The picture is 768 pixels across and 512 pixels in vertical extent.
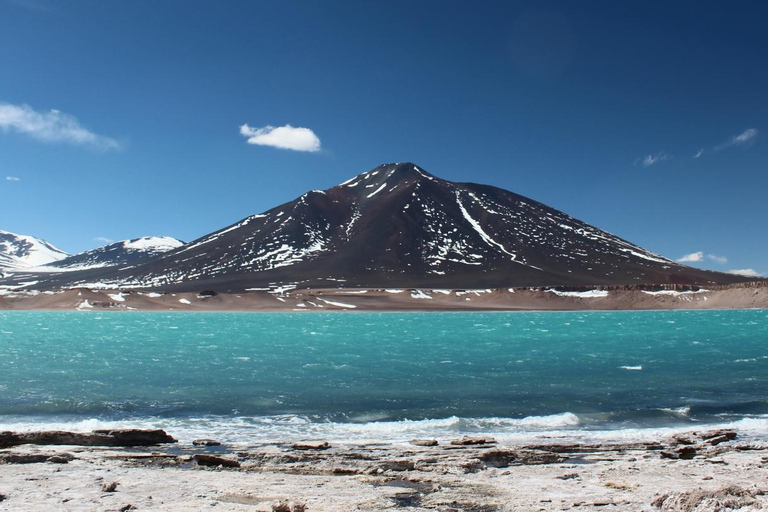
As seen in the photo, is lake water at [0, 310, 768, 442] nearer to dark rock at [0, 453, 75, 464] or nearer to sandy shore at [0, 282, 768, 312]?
dark rock at [0, 453, 75, 464]

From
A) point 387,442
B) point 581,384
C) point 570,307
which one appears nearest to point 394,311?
point 570,307

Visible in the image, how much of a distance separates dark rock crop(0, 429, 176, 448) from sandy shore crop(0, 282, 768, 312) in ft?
424

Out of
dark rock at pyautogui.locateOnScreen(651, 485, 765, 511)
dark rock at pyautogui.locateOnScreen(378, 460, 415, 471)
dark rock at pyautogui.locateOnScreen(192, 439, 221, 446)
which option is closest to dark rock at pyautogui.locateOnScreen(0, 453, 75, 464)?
dark rock at pyautogui.locateOnScreen(192, 439, 221, 446)

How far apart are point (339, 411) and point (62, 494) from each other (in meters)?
10.2

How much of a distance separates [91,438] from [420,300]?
143 meters

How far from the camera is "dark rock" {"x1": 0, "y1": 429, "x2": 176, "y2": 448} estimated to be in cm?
1271

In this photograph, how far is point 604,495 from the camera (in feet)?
27.9

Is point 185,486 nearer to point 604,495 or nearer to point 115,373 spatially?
point 604,495

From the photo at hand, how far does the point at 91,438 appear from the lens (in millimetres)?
13055

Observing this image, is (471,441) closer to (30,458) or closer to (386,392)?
(386,392)

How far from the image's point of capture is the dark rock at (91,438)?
1271 centimetres

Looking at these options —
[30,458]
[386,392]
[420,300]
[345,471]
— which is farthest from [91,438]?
[420,300]

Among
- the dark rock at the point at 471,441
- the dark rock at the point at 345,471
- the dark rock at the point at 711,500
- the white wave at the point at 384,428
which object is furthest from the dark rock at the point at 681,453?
the dark rock at the point at 345,471

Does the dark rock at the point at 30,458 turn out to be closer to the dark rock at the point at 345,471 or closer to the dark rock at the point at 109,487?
the dark rock at the point at 109,487
